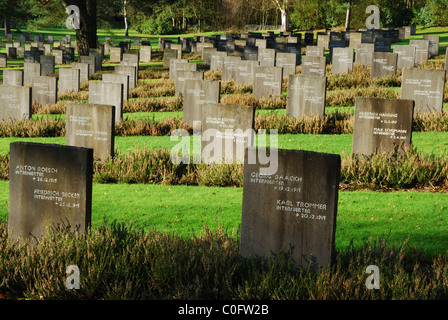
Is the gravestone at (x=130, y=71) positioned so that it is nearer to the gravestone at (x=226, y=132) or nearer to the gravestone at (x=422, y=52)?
the gravestone at (x=422, y=52)

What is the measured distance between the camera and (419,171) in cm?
915

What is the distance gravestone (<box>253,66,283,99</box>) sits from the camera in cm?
1750

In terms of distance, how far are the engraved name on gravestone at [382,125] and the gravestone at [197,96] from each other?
185 inches

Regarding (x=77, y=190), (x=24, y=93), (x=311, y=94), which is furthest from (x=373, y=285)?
(x=24, y=93)

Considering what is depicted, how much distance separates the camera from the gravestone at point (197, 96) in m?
14.2

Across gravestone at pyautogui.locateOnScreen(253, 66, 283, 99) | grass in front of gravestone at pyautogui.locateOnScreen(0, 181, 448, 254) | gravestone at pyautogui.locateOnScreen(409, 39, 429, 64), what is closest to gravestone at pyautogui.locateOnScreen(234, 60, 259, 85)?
gravestone at pyautogui.locateOnScreen(253, 66, 283, 99)

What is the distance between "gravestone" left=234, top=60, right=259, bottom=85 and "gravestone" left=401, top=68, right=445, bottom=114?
801cm

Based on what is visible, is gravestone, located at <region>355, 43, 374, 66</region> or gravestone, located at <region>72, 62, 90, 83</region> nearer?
gravestone, located at <region>72, 62, 90, 83</region>

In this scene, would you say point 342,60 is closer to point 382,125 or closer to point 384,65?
point 384,65

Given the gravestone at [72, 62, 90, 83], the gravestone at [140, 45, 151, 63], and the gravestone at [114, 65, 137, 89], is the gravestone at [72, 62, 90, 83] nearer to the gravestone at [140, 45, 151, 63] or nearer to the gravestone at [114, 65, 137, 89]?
the gravestone at [114, 65, 137, 89]

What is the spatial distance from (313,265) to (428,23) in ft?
181

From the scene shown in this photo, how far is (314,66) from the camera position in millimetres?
20531

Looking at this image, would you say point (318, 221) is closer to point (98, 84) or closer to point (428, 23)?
point (98, 84)

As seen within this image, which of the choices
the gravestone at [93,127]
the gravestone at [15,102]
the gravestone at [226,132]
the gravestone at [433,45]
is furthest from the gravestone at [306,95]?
the gravestone at [433,45]
